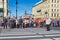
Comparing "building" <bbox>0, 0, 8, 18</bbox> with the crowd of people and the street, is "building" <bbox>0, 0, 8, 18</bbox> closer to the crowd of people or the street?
the crowd of people

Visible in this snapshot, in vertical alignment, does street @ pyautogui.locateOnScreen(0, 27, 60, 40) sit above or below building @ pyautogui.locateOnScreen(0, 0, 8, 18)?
below

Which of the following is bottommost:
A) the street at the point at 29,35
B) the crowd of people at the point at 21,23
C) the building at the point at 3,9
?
the street at the point at 29,35

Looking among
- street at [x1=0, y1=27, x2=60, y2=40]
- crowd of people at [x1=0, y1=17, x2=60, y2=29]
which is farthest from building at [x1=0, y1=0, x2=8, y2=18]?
street at [x1=0, y1=27, x2=60, y2=40]

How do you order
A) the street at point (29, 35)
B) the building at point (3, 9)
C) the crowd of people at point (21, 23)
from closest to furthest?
the street at point (29, 35)
the crowd of people at point (21, 23)
the building at point (3, 9)

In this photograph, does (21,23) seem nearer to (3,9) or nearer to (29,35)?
(29,35)

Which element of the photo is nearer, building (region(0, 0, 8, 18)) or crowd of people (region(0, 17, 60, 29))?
crowd of people (region(0, 17, 60, 29))

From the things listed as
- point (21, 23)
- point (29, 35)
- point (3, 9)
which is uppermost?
point (3, 9)

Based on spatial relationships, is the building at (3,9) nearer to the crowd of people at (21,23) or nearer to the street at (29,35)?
the crowd of people at (21,23)

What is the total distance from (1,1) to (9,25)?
2880cm

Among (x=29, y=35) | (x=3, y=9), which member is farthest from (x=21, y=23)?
(x=3, y=9)

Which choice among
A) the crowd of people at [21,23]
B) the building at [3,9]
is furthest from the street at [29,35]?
the building at [3,9]

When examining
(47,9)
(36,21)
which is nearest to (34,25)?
(36,21)

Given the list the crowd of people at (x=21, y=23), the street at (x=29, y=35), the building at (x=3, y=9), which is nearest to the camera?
the street at (x=29, y=35)

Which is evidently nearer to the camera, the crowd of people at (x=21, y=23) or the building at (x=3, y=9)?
the crowd of people at (x=21, y=23)
